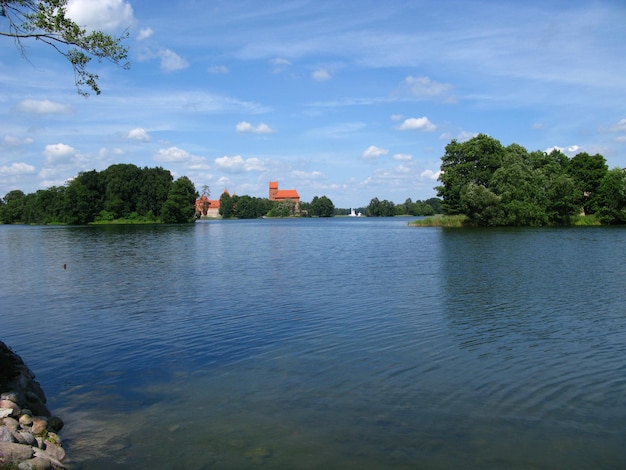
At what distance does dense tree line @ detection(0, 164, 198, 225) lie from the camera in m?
120

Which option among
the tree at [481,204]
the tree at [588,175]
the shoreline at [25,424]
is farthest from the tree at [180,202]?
the shoreline at [25,424]

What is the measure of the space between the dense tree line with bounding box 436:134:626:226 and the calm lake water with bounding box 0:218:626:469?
47.8 meters

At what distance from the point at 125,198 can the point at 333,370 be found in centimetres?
12569

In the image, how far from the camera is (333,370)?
10.5m

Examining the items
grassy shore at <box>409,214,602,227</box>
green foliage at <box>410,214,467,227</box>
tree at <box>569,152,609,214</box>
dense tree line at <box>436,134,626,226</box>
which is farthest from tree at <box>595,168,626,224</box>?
green foliage at <box>410,214,467,227</box>

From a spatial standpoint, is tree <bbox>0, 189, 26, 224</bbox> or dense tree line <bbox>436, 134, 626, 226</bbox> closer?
dense tree line <bbox>436, 134, 626, 226</bbox>

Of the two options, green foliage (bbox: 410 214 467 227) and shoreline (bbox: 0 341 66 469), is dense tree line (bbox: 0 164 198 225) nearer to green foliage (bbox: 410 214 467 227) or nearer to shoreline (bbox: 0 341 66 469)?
green foliage (bbox: 410 214 467 227)

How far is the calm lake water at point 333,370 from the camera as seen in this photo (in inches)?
281

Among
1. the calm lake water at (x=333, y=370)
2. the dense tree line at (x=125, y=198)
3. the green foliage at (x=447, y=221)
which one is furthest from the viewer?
the dense tree line at (x=125, y=198)

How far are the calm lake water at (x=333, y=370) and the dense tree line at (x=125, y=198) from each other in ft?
334

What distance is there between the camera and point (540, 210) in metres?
69.4

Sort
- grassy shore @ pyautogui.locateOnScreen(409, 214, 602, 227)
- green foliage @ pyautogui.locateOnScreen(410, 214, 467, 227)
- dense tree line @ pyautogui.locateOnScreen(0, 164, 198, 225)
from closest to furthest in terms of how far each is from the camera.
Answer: grassy shore @ pyautogui.locateOnScreen(409, 214, 602, 227) < green foliage @ pyautogui.locateOnScreen(410, 214, 467, 227) < dense tree line @ pyautogui.locateOnScreen(0, 164, 198, 225)

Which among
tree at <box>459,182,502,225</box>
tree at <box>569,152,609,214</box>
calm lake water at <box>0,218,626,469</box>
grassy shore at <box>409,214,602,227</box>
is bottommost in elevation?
calm lake water at <box>0,218,626,469</box>

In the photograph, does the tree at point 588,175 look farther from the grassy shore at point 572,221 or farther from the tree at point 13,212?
the tree at point 13,212
